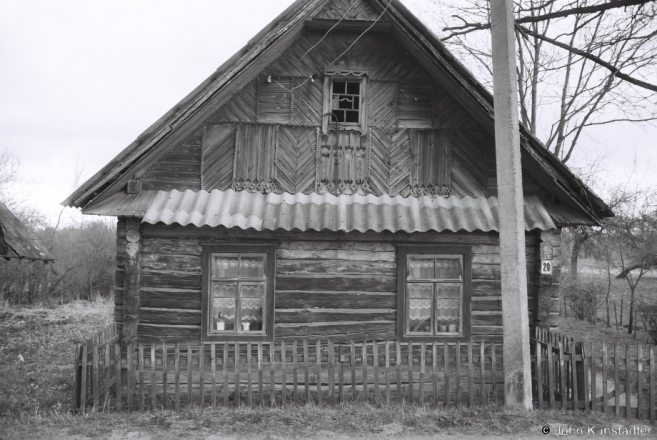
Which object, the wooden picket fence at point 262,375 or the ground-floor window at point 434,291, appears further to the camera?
the ground-floor window at point 434,291

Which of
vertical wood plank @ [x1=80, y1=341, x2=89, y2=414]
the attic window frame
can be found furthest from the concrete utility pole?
vertical wood plank @ [x1=80, y1=341, x2=89, y2=414]

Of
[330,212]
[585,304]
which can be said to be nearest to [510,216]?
[330,212]

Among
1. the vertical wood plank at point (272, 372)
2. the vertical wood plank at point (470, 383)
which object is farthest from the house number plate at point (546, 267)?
the vertical wood plank at point (272, 372)

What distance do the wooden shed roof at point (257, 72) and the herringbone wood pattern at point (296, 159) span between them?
128 centimetres

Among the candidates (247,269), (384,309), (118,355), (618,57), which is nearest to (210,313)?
(247,269)

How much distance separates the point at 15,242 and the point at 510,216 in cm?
920

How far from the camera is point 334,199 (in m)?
9.62

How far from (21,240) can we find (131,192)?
3.48 metres

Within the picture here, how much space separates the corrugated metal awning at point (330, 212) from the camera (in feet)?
29.1

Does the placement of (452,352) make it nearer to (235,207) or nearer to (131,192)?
(235,207)

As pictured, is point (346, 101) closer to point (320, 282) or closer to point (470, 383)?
point (320, 282)

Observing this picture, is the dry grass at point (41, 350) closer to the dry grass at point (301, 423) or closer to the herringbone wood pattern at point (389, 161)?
the dry grass at point (301, 423)

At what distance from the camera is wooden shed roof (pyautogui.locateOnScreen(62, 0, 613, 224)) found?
29.0 feet

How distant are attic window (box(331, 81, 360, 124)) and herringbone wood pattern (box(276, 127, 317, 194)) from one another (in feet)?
2.25
